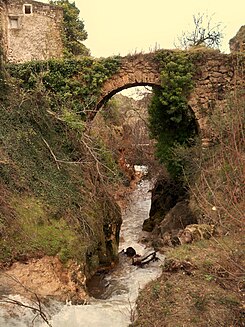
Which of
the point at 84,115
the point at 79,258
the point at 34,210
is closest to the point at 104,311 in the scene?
the point at 79,258

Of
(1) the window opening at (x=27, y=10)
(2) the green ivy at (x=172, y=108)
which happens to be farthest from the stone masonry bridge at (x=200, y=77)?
(1) the window opening at (x=27, y=10)

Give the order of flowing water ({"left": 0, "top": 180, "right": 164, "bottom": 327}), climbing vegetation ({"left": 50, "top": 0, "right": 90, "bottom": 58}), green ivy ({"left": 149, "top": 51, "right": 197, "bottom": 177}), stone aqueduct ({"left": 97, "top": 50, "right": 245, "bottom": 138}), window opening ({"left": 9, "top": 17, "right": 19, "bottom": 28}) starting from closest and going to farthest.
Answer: flowing water ({"left": 0, "top": 180, "right": 164, "bottom": 327}) < green ivy ({"left": 149, "top": 51, "right": 197, "bottom": 177}) < stone aqueduct ({"left": 97, "top": 50, "right": 245, "bottom": 138}) < window opening ({"left": 9, "top": 17, "right": 19, "bottom": 28}) < climbing vegetation ({"left": 50, "top": 0, "right": 90, "bottom": 58})

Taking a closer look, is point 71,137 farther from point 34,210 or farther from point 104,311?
point 104,311

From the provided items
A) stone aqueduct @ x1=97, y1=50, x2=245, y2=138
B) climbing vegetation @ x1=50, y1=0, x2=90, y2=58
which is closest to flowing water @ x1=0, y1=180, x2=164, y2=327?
stone aqueduct @ x1=97, y1=50, x2=245, y2=138

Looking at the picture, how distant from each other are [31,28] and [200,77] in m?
13.0

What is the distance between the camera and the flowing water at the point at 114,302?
17.7 feet

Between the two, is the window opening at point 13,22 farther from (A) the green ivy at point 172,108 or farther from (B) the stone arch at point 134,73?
(B) the stone arch at point 134,73

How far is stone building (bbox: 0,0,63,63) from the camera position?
68.2 ft

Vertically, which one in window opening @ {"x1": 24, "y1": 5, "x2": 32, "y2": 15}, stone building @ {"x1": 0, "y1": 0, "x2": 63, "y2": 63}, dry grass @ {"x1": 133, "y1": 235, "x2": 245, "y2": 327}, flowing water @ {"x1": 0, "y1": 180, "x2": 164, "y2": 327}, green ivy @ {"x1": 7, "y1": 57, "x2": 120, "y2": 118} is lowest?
flowing water @ {"x1": 0, "y1": 180, "x2": 164, "y2": 327}

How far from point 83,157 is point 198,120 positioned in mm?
3752

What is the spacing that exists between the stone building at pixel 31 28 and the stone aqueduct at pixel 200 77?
10.6 metres

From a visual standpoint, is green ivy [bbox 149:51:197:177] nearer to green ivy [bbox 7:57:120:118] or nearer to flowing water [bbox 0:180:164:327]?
green ivy [bbox 7:57:120:118]

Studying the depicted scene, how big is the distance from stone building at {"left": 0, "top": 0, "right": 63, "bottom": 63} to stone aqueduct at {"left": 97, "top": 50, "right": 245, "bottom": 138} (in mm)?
10593

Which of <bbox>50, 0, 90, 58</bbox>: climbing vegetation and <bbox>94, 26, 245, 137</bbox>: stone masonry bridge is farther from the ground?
<bbox>50, 0, 90, 58</bbox>: climbing vegetation
